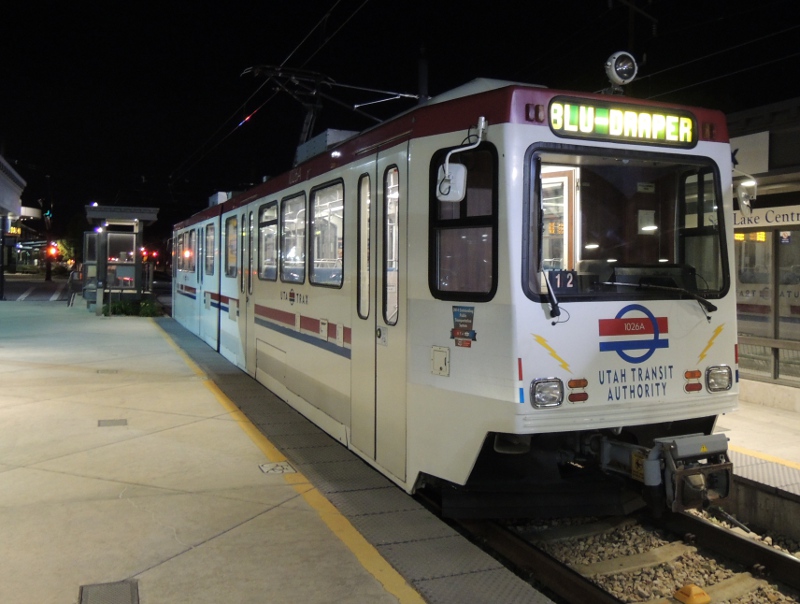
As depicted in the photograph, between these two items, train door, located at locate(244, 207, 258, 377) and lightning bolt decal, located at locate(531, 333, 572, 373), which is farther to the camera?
train door, located at locate(244, 207, 258, 377)

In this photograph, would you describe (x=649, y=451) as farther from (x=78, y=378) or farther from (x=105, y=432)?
(x=78, y=378)

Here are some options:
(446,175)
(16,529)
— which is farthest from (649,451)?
(16,529)

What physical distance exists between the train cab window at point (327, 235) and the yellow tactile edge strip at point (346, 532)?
1.68m

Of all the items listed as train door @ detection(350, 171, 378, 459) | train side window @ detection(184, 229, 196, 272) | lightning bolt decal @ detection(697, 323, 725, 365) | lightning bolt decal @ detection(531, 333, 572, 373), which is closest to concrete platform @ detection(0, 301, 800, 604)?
train door @ detection(350, 171, 378, 459)

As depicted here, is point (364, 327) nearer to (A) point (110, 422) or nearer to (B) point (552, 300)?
(B) point (552, 300)

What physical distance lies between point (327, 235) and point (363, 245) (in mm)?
1003

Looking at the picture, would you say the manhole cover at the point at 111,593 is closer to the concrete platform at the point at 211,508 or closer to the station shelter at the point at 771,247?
the concrete platform at the point at 211,508

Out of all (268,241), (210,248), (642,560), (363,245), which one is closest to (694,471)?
(642,560)

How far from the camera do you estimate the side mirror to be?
451 centimetres

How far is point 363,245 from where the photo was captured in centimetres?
615

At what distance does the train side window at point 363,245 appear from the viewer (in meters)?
6.09

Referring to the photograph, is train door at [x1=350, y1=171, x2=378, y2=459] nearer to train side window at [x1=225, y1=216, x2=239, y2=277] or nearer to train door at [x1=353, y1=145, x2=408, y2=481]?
train door at [x1=353, y1=145, x2=408, y2=481]

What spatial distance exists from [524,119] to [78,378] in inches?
337

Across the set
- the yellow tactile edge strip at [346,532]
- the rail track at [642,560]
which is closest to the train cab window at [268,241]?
the yellow tactile edge strip at [346,532]
